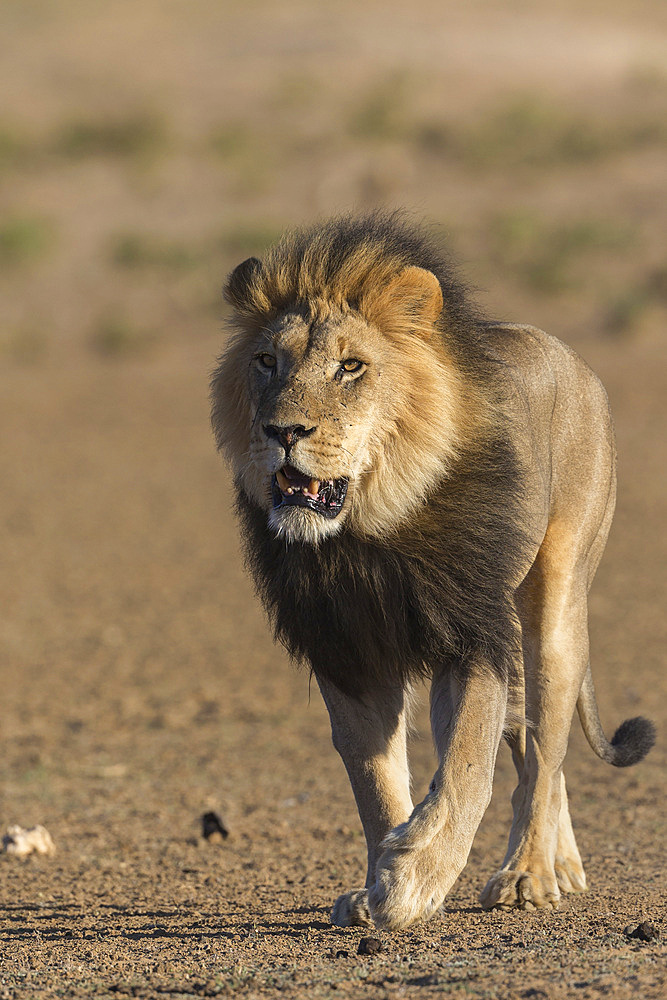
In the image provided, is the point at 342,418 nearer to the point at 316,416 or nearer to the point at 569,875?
the point at 316,416

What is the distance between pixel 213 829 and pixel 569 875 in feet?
6.43

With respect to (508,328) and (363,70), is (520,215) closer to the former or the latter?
(363,70)

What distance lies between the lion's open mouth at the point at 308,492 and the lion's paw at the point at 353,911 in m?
1.28

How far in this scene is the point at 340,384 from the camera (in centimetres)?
432

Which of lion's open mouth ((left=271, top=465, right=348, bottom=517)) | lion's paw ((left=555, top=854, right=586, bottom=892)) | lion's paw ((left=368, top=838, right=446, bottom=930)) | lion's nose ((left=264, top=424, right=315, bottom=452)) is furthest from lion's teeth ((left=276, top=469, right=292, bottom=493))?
lion's paw ((left=555, top=854, right=586, bottom=892))

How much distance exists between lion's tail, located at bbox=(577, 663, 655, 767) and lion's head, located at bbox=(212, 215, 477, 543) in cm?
177

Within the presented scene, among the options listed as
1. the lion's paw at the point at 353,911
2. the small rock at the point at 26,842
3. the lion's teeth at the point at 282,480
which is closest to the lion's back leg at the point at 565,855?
the lion's paw at the point at 353,911

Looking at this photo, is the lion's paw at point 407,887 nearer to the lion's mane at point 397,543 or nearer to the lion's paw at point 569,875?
the lion's mane at point 397,543

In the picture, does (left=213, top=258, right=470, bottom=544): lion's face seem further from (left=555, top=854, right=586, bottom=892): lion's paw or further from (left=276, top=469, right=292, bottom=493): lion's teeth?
(left=555, top=854, right=586, bottom=892): lion's paw

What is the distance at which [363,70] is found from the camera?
131ft

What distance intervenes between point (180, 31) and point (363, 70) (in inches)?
518

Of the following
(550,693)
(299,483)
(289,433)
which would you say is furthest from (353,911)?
(289,433)

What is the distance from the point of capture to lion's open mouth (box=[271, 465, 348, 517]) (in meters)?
4.25

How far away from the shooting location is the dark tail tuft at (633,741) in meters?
5.83
